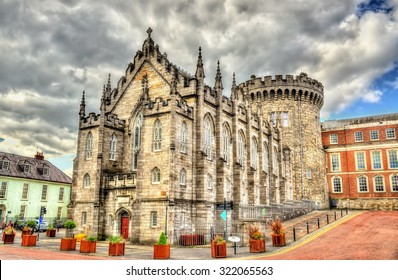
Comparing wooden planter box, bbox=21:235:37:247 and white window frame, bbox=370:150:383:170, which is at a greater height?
white window frame, bbox=370:150:383:170

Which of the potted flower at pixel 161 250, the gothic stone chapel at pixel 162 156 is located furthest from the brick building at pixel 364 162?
the potted flower at pixel 161 250

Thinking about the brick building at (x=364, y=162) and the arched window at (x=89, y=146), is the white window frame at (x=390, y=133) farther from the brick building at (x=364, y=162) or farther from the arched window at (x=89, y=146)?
the arched window at (x=89, y=146)

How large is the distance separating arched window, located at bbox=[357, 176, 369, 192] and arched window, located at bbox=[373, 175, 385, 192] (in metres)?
1.19

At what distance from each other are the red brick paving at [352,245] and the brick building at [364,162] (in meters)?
22.6

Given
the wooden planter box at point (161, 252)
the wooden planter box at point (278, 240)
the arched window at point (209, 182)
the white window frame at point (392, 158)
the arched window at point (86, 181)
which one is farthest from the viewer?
the white window frame at point (392, 158)

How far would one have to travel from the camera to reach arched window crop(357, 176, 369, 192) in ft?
164

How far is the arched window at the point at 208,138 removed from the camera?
30.4 m

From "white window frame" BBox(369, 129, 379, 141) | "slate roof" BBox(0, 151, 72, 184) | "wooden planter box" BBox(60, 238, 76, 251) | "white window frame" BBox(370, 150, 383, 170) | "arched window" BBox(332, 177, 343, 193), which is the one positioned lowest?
"wooden planter box" BBox(60, 238, 76, 251)

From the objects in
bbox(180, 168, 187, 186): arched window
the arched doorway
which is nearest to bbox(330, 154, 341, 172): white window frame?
bbox(180, 168, 187, 186): arched window

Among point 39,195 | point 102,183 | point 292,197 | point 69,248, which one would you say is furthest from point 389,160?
point 39,195

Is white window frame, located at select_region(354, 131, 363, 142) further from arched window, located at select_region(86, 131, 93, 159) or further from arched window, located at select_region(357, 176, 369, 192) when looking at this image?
arched window, located at select_region(86, 131, 93, 159)

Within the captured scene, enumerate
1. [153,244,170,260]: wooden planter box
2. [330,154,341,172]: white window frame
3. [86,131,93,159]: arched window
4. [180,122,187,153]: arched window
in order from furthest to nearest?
[330,154,341,172]: white window frame
[86,131,93,159]: arched window
[180,122,187,153]: arched window
[153,244,170,260]: wooden planter box

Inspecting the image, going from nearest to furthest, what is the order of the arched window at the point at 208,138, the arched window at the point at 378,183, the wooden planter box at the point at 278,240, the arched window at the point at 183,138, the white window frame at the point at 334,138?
1. the wooden planter box at the point at 278,240
2. the arched window at the point at 183,138
3. the arched window at the point at 208,138
4. the arched window at the point at 378,183
5. the white window frame at the point at 334,138

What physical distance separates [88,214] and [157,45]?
1752 cm
